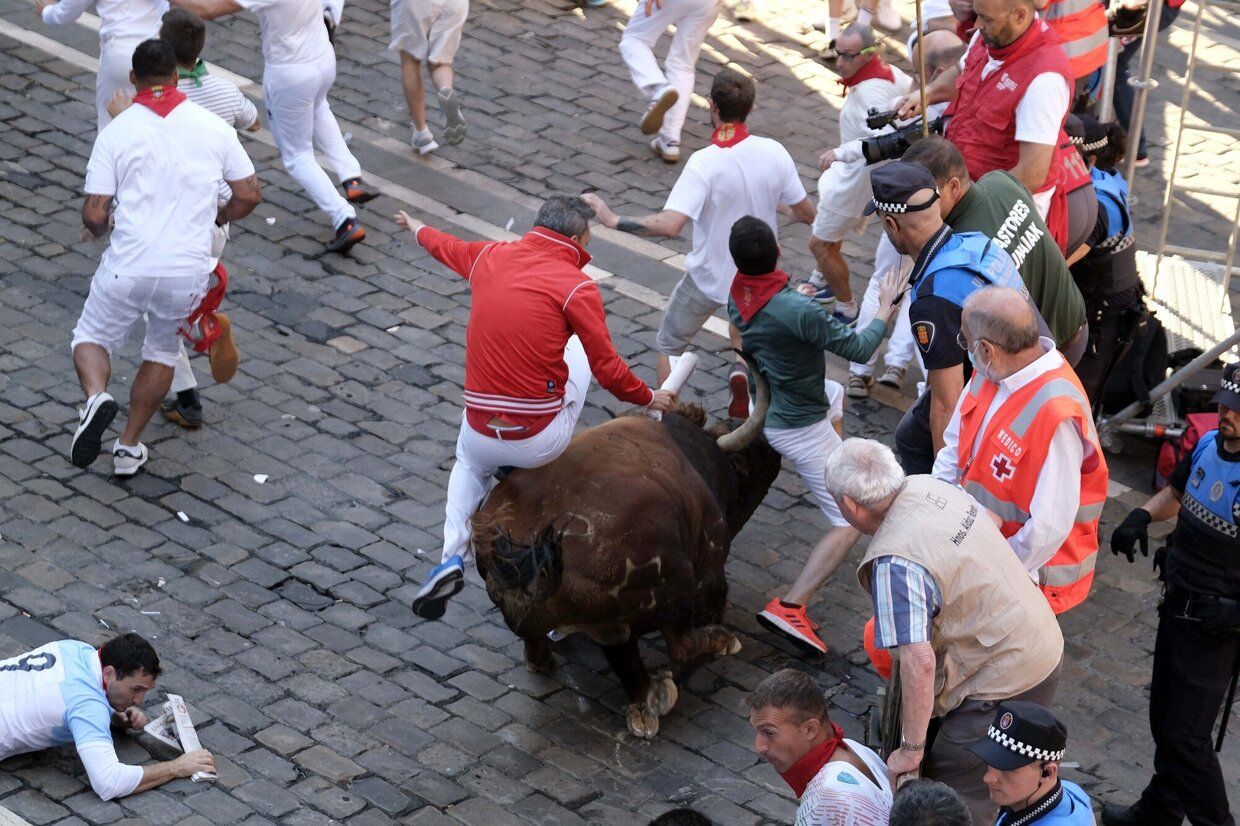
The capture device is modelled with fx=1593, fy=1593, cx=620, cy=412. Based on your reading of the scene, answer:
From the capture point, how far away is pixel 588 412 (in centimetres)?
932

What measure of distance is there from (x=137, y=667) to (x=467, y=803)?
1414 mm

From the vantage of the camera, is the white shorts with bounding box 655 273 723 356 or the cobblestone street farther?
the white shorts with bounding box 655 273 723 356

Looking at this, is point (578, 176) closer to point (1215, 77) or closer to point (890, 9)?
point (890, 9)

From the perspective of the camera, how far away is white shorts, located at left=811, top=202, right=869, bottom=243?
9836 millimetres

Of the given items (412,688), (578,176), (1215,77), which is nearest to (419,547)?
(412,688)

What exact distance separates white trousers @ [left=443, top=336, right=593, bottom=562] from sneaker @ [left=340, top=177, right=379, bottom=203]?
432 centimetres

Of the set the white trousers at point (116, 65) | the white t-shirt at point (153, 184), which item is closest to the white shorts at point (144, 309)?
the white t-shirt at point (153, 184)

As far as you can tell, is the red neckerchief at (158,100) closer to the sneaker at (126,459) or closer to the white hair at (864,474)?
the sneaker at (126,459)

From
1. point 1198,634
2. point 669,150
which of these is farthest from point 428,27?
point 1198,634

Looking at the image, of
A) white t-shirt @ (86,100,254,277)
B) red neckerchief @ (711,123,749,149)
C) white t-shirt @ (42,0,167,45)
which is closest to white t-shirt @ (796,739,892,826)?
red neckerchief @ (711,123,749,149)

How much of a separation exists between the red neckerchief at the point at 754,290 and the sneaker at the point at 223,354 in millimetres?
2904

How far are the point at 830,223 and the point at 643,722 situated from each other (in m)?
4.06

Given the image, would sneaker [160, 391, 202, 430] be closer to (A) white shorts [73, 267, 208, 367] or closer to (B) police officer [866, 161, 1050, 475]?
A: (A) white shorts [73, 267, 208, 367]

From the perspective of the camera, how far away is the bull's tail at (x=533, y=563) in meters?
6.51
